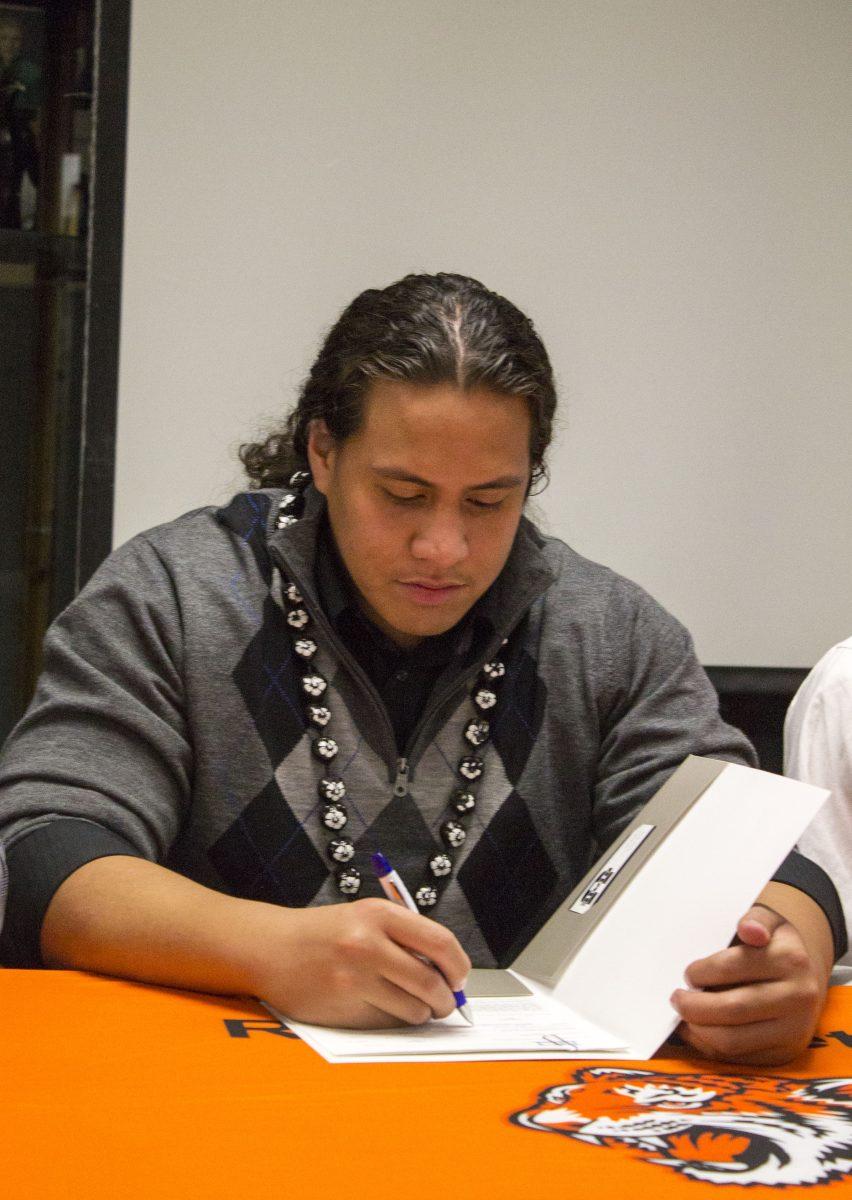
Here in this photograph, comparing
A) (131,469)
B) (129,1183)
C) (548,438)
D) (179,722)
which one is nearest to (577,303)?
(131,469)

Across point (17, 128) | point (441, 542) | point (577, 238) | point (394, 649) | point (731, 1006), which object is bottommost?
point (731, 1006)

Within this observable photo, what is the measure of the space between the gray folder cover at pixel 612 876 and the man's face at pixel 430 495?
0.28m

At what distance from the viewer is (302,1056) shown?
910mm

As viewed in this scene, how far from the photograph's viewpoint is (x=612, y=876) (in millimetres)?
1178

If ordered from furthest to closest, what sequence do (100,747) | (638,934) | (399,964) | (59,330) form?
(59,330), (100,747), (638,934), (399,964)

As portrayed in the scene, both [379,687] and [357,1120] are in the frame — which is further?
[379,687]

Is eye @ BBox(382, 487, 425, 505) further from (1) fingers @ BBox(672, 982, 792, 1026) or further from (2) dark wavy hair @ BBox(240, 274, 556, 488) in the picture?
(1) fingers @ BBox(672, 982, 792, 1026)

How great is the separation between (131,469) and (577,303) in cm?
87

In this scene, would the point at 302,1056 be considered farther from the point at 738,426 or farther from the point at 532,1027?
the point at 738,426

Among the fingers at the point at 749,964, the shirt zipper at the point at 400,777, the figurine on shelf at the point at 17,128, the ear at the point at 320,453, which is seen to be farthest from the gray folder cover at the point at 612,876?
the figurine on shelf at the point at 17,128

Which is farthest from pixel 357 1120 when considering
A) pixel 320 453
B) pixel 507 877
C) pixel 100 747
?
pixel 320 453

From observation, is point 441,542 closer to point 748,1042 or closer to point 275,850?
point 275,850

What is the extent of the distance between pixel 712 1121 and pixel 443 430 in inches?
26.6

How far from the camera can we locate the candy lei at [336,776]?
4.57 ft
